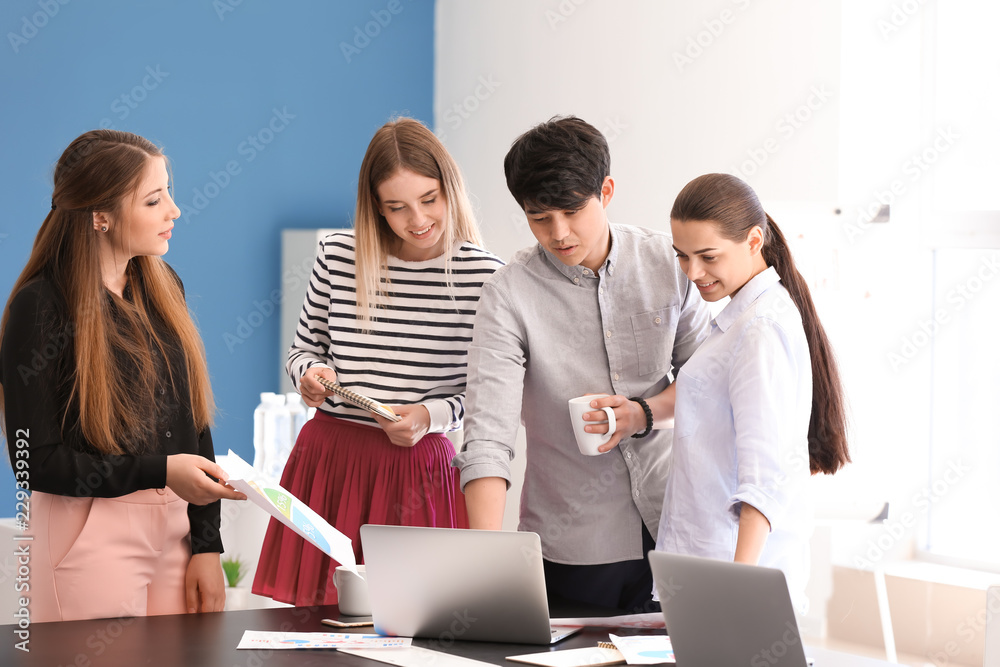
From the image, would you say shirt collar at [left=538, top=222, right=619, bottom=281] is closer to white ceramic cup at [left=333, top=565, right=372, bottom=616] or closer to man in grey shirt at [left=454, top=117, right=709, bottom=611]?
man in grey shirt at [left=454, top=117, right=709, bottom=611]

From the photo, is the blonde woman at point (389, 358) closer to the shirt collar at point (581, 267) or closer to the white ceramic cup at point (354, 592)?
the shirt collar at point (581, 267)

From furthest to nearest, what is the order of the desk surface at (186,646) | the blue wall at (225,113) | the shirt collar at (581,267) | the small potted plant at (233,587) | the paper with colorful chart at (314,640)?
the blue wall at (225,113) → the small potted plant at (233,587) → the shirt collar at (581,267) → the paper with colorful chart at (314,640) → the desk surface at (186,646)

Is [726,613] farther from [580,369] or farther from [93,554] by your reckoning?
[93,554]

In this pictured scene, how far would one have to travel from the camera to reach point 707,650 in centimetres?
115

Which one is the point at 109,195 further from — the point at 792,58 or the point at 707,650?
the point at 792,58

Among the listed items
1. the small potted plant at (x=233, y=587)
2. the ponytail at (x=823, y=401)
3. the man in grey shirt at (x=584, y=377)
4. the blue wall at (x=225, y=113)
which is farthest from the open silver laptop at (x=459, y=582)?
the blue wall at (x=225, y=113)

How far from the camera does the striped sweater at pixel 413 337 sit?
201cm

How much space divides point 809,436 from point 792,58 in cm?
206

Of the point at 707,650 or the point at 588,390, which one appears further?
the point at 588,390

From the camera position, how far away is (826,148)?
323 centimetres

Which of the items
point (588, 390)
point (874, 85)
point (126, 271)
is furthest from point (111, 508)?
point (874, 85)

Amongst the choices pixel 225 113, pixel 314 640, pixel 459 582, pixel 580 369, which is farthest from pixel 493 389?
pixel 225 113

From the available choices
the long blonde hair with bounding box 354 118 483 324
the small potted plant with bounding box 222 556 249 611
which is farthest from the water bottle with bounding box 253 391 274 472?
the long blonde hair with bounding box 354 118 483 324

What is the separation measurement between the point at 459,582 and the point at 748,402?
494 millimetres
